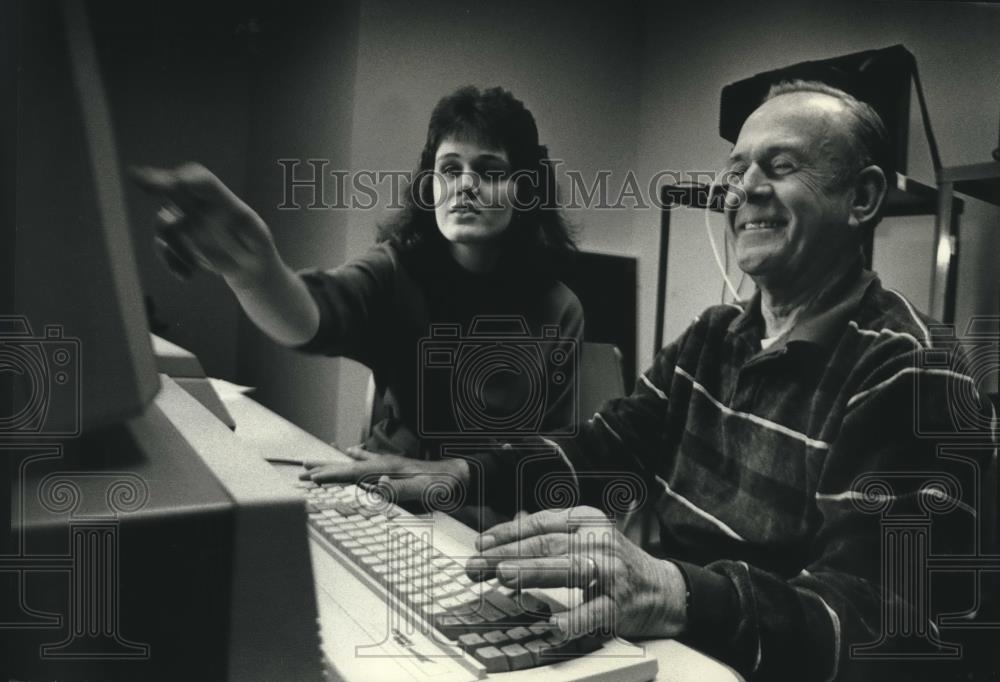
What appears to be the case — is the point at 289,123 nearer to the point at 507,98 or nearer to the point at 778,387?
the point at 507,98

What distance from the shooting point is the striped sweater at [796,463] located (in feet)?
2.31

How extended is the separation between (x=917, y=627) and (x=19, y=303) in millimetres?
923

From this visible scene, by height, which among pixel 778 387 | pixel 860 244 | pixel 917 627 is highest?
pixel 860 244

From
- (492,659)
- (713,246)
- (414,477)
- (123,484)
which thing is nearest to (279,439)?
(414,477)

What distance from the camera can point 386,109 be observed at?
30.1 inches

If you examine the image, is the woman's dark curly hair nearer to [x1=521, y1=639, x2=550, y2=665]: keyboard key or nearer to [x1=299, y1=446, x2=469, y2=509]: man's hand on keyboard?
[x1=299, y1=446, x2=469, y2=509]: man's hand on keyboard

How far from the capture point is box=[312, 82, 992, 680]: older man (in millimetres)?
696

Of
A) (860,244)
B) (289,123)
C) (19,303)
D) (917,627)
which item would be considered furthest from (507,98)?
(917,627)

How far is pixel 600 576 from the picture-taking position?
0.65 m

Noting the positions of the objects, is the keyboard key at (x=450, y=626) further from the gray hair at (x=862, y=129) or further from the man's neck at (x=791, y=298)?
the gray hair at (x=862, y=129)

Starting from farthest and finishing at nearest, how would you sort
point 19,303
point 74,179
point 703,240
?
point 703,240, point 19,303, point 74,179

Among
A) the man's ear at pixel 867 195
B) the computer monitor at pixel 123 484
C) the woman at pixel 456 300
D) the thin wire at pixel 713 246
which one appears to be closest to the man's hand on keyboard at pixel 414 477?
the woman at pixel 456 300

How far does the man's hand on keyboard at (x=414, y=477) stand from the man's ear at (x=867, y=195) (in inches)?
18.6

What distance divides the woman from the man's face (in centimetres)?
20
